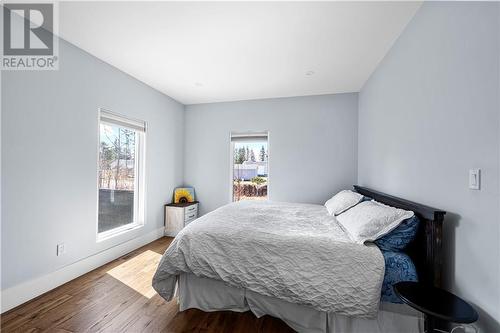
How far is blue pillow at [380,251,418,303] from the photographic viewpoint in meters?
1.39

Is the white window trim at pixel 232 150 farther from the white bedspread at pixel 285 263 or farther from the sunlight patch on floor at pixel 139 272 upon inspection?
the white bedspread at pixel 285 263

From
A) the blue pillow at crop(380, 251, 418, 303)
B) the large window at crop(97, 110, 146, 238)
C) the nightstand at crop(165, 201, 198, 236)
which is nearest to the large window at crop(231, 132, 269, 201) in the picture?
the nightstand at crop(165, 201, 198, 236)

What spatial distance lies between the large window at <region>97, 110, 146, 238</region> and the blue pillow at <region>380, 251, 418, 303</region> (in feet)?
10.2

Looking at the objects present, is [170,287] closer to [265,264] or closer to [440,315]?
[265,264]

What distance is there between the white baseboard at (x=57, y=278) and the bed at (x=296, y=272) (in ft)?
3.96

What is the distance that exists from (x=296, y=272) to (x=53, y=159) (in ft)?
8.25

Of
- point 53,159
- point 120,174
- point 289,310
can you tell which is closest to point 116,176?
point 120,174

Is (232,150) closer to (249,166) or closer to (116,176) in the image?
(249,166)

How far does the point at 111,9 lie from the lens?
1730mm

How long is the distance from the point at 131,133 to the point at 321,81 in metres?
2.97

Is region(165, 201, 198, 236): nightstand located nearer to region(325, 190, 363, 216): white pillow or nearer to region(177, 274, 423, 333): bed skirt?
region(177, 274, 423, 333): bed skirt

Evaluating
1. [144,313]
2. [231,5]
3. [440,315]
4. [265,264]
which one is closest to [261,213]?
[265,264]

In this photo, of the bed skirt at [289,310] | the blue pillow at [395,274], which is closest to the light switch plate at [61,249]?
the bed skirt at [289,310]

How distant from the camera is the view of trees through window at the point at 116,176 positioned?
2.79 meters
